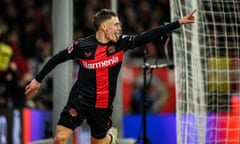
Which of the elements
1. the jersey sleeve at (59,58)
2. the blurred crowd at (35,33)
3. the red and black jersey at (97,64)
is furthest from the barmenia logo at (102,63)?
the blurred crowd at (35,33)

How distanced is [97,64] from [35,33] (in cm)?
681

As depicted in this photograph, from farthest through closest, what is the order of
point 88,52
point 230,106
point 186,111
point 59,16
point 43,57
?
point 43,57, point 230,106, point 186,111, point 59,16, point 88,52

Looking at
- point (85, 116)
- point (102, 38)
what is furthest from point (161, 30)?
point (85, 116)

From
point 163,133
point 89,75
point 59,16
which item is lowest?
point 163,133

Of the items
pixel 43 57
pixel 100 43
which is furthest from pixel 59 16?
pixel 43 57

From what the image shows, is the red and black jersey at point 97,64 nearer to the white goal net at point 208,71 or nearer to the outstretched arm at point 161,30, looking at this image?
the outstretched arm at point 161,30

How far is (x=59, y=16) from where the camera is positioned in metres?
8.98

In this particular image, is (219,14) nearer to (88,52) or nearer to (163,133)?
(163,133)

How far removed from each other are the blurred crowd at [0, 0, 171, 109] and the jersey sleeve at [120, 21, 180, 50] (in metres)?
3.33

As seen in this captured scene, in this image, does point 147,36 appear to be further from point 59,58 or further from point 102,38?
point 59,58

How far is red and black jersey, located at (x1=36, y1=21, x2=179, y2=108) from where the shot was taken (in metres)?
7.98

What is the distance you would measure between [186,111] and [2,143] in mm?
2917

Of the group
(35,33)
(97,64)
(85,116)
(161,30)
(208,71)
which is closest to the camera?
(161,30)

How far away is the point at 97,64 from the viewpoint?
796 centimetres
